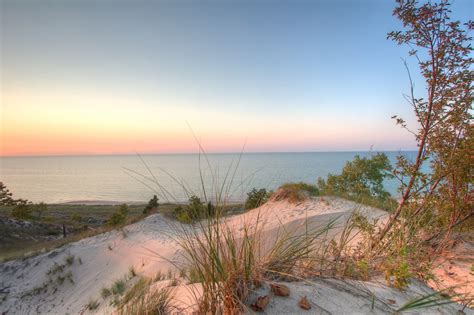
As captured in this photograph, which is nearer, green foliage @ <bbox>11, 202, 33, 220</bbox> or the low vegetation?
the low vegetation

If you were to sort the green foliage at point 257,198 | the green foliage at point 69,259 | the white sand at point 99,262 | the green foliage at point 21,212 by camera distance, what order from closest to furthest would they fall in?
1. the green foliage at point 257,198
2. the white sand at point 99,262
3. the green foliage at point 69,259
4. the green foliage at point 21,212

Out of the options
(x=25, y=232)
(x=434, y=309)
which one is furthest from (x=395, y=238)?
(x=25, y=232)

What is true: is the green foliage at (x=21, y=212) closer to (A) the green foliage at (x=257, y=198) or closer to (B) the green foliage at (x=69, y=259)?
(B) the green foliage at (x=69, y=259)

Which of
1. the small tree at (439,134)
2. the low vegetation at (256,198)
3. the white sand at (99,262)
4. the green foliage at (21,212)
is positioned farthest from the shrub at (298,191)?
the green foliage at (21,212)

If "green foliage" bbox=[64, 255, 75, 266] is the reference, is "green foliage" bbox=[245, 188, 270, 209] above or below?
above

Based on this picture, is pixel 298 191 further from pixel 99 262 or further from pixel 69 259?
pixel 69 259

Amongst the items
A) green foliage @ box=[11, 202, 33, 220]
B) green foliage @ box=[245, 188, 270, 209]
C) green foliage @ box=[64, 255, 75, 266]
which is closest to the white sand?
green foliage @ box=[64, 255, 75, 266]

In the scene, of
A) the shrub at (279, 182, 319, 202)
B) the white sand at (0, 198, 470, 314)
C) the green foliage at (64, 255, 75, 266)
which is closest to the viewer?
the white sand at (0, 198, 470, 314)

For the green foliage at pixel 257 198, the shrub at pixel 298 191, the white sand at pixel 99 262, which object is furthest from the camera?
the shrub at pixel 298 191

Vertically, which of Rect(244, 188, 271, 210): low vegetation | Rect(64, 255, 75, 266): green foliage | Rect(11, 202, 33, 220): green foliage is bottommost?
Rect(11, 202, 33, 220): green foliage

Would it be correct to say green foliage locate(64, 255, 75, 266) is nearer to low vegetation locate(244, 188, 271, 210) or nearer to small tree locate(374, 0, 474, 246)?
low vegetation locate(244, 188, 271, 210)

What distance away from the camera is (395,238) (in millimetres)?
2969

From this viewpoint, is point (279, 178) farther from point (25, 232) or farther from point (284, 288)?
point (25, 232)

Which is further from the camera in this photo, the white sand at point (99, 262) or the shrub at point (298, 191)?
the shrub at point (298, 191)
